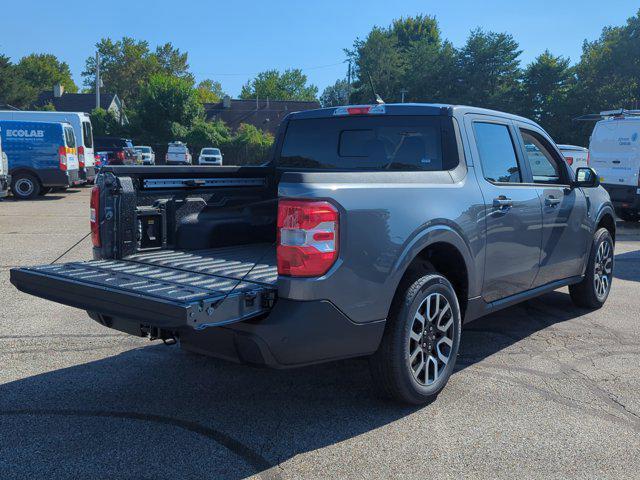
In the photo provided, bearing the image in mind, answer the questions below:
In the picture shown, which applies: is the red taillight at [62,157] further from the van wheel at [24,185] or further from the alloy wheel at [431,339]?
the alloy wheel at [431,339]

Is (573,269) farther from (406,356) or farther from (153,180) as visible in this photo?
(153,180)

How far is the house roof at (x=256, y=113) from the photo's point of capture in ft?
252

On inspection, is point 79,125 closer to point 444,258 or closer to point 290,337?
point 444,258

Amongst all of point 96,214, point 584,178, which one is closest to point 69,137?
point 96,214

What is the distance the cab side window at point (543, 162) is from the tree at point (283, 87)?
362 feet

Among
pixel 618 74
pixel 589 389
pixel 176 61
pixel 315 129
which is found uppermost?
→ pixel 176 61

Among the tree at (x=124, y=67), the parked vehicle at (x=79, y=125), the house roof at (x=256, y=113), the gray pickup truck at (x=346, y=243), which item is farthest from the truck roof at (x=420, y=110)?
the tree at (x=124, y=67)

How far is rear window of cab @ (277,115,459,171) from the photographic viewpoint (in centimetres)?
451

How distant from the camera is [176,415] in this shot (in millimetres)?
3855

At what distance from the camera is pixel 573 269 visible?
19.6 ft

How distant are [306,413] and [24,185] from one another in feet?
59.1

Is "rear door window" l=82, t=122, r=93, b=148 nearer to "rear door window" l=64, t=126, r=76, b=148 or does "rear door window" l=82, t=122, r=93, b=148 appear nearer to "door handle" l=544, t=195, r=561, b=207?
"rear door window" l=64, t=126, r=76, b=148

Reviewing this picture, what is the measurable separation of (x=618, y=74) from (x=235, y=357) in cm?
5936

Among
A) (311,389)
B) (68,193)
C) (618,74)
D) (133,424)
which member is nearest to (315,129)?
(311,389)
